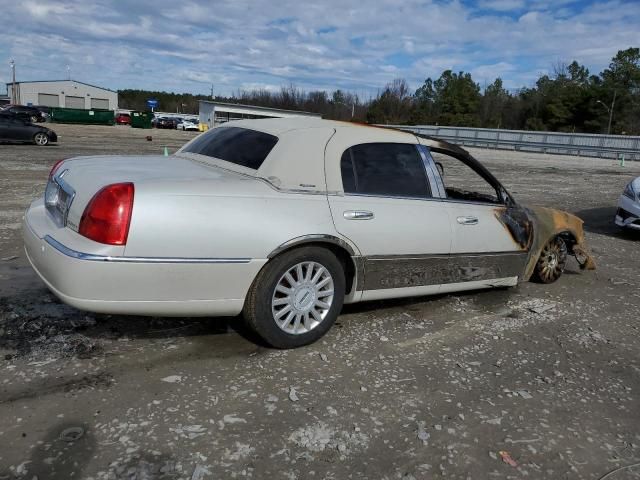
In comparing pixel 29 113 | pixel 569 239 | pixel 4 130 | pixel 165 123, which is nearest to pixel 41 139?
pixel 4 130

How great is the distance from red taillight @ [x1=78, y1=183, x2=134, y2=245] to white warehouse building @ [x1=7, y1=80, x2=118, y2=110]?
101m

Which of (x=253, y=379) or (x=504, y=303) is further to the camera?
(x=504, y=303)

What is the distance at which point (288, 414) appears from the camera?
3066 millimetres

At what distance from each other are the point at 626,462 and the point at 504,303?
8.09ft

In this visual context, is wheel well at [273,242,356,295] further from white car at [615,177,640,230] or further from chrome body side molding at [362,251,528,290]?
white car at [615,177,640,230]

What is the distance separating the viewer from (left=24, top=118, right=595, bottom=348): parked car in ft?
10.5

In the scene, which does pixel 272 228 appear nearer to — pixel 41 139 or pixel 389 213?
pixel 389 213

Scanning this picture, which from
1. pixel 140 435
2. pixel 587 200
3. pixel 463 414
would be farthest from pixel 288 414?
pixel 587 200

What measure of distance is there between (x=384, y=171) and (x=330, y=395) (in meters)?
1.78

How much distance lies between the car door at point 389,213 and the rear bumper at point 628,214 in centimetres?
538

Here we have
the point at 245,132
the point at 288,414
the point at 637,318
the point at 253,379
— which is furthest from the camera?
the point at 637,318

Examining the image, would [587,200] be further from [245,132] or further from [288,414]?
[288,414]

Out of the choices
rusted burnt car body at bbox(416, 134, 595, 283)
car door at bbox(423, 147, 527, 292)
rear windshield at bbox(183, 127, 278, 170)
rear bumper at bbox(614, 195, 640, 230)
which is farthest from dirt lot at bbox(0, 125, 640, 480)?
rear bumper at bbox(614, 195, 640, 230)

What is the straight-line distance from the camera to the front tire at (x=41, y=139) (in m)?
22.8
